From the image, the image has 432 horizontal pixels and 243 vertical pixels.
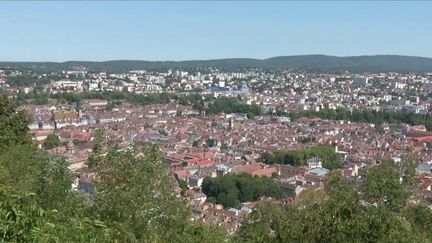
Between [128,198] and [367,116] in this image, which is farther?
[367,116]

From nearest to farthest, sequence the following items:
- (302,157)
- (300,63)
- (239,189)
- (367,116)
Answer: (239,189) → (302,157) → (367,116) → (300,63)

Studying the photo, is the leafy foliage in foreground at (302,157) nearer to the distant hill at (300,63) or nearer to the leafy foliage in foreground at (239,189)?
the leafy foliage in foreground at (239,189)

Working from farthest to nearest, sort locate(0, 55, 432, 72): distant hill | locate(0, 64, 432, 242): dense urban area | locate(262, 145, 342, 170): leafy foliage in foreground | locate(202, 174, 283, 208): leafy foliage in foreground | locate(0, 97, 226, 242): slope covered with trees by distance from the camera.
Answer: locate(0, 55, 432, 72): distant hill
locate(262, 145, 342, 170): leafy foliage in foreground
locate(202, 174, 283, 208): leafy foliage in foreground
locate(0, 64, 432, 242): dense urban area
locate(0, 97, 226, 242): slope covered with trees

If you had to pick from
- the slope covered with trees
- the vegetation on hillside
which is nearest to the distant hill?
the vegetation on hillside

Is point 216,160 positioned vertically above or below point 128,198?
A: below

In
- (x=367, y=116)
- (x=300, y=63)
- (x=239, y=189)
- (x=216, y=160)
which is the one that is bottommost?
(x=300, y=63)

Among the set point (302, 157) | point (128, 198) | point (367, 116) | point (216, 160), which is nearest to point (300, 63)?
point (367, 116)

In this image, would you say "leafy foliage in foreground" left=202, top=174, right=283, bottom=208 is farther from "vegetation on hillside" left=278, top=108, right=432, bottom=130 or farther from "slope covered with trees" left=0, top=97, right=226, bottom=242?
"vegetation on hillside" left=278, top=108, right=432, bottom=130

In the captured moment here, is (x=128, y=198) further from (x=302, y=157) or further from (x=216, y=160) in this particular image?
(x=302, y=157)
